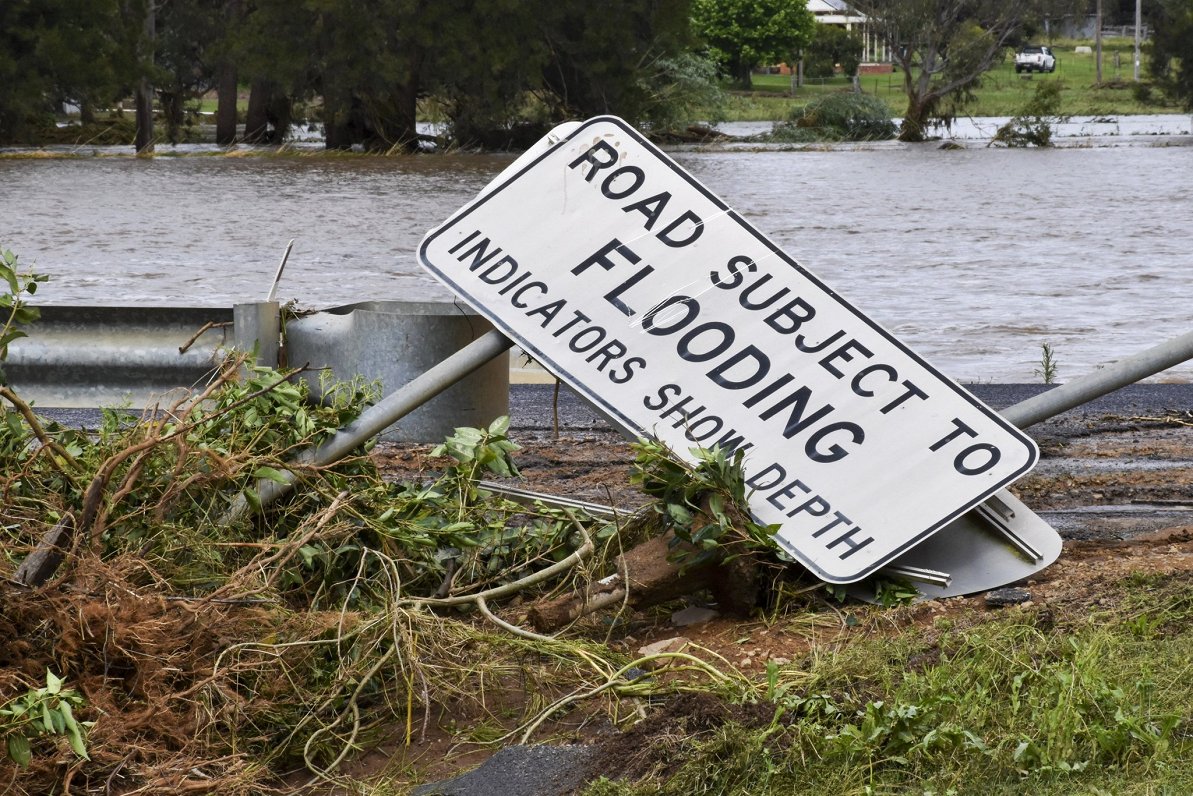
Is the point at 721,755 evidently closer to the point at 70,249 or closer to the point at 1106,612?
the point at 1106,612

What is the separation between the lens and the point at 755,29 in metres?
92.8

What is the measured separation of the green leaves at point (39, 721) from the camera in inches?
116

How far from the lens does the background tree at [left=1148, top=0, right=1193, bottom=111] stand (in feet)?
168

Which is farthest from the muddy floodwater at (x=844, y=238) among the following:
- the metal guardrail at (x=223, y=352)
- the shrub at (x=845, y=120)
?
the shrub at (x=845, y=120)

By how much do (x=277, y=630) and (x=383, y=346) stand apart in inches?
41.9

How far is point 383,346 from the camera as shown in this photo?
4.36m

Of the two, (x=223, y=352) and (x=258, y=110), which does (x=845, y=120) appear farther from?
(x=223, y=352)

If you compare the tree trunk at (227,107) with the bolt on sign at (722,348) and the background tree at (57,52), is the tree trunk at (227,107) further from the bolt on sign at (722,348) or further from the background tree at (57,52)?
the bolt on sign at (722,348)

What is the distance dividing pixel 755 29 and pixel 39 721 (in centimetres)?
9328

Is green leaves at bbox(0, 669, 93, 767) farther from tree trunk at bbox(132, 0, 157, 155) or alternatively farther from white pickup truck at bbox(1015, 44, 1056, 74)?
white pickup truck at bbox(1015, 44, 1056, 74)

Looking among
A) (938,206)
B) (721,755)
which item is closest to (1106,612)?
(721,755)

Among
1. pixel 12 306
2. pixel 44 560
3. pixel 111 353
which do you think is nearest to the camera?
pixel 44 560

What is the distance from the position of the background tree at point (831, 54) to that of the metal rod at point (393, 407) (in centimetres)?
9070

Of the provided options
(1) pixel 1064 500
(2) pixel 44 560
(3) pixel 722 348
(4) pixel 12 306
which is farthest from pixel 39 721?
(1) pixel 1064 500
